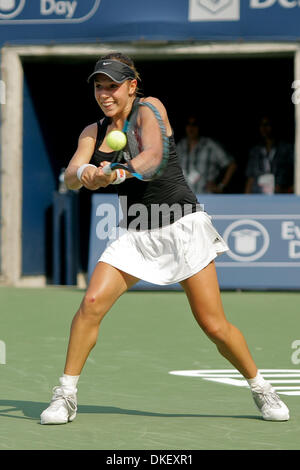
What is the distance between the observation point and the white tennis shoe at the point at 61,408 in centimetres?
552

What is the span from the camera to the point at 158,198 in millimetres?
5812

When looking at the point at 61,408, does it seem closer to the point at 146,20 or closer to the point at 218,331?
the point at 218,331

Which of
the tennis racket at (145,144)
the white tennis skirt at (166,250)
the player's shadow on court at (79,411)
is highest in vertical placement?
the tennis racket at (145,144)

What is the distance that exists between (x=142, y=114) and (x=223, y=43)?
29.3 ft

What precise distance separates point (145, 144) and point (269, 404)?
5.24ft

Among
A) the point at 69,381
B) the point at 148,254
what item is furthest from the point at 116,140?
the point at 69,381

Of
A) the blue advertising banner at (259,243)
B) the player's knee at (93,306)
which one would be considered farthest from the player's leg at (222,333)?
the blue advertising banner at (259,243)

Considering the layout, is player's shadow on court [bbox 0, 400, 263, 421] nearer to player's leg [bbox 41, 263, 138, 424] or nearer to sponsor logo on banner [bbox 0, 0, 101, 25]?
player's leg [bbox 41, 263, 138, 424]

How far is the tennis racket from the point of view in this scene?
539 cm

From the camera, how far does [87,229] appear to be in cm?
1825

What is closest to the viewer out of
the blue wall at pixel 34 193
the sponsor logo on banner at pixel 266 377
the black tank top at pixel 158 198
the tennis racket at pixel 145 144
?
the tennis racket at pixel 145 144

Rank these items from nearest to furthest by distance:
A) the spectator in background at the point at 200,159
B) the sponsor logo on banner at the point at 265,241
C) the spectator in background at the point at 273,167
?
the sponsor logo on banner at the point at 265,241 < the spectator in background at the point at 273,167 < the spectator in background at the point at 200,159

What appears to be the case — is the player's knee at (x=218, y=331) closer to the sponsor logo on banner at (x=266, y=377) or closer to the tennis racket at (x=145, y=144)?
the tennis racket at (x=145, y=144)

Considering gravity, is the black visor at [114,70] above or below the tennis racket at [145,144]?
above
